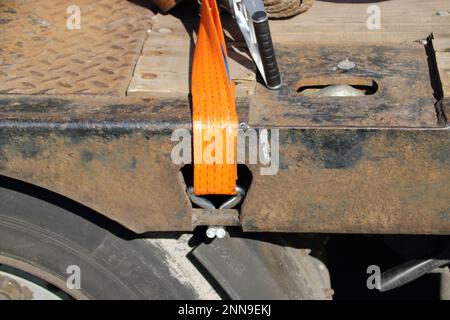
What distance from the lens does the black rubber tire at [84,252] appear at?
6.58 ft

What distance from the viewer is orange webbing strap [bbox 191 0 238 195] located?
5.37 ft

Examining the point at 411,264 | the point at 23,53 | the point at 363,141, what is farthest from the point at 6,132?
the point at 411,264

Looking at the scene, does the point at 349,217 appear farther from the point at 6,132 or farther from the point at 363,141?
the point at 6,132

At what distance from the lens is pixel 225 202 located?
1.79 m

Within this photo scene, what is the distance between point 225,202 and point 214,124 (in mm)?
238

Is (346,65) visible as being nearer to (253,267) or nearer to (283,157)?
(283,157)

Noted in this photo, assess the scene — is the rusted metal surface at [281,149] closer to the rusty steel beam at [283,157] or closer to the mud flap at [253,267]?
the rusty steel beam at [283,157]

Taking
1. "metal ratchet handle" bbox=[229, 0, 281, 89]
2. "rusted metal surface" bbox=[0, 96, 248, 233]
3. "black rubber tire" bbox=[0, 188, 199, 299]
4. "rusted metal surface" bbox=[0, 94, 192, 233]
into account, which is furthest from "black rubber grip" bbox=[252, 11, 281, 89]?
"black rubber tire" bbox=[0, 188, 199, 299]

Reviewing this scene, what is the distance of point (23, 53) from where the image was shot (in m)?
2.01

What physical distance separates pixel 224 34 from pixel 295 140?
1.78 ft

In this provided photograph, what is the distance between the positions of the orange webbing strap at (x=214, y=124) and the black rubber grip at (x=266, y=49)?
Answer: 0.32 feet

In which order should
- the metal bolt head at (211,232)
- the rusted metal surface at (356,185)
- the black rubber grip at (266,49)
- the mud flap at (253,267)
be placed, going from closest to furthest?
the rusted metal surface at (356,185), the black rubber grip at (266,49), the metal bolt head at (211,232), the mud flap at (253,267)

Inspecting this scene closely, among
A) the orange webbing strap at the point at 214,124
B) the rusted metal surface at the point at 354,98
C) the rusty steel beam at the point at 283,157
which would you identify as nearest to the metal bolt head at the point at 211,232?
the rusty steel beam at the point at 283,157

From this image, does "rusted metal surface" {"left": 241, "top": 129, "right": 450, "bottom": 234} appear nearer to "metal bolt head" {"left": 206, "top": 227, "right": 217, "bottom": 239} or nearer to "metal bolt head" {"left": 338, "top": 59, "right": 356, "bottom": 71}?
"metal bolt head" {"left": 206, "top": 227, "right": 217, "bottom": 239}
